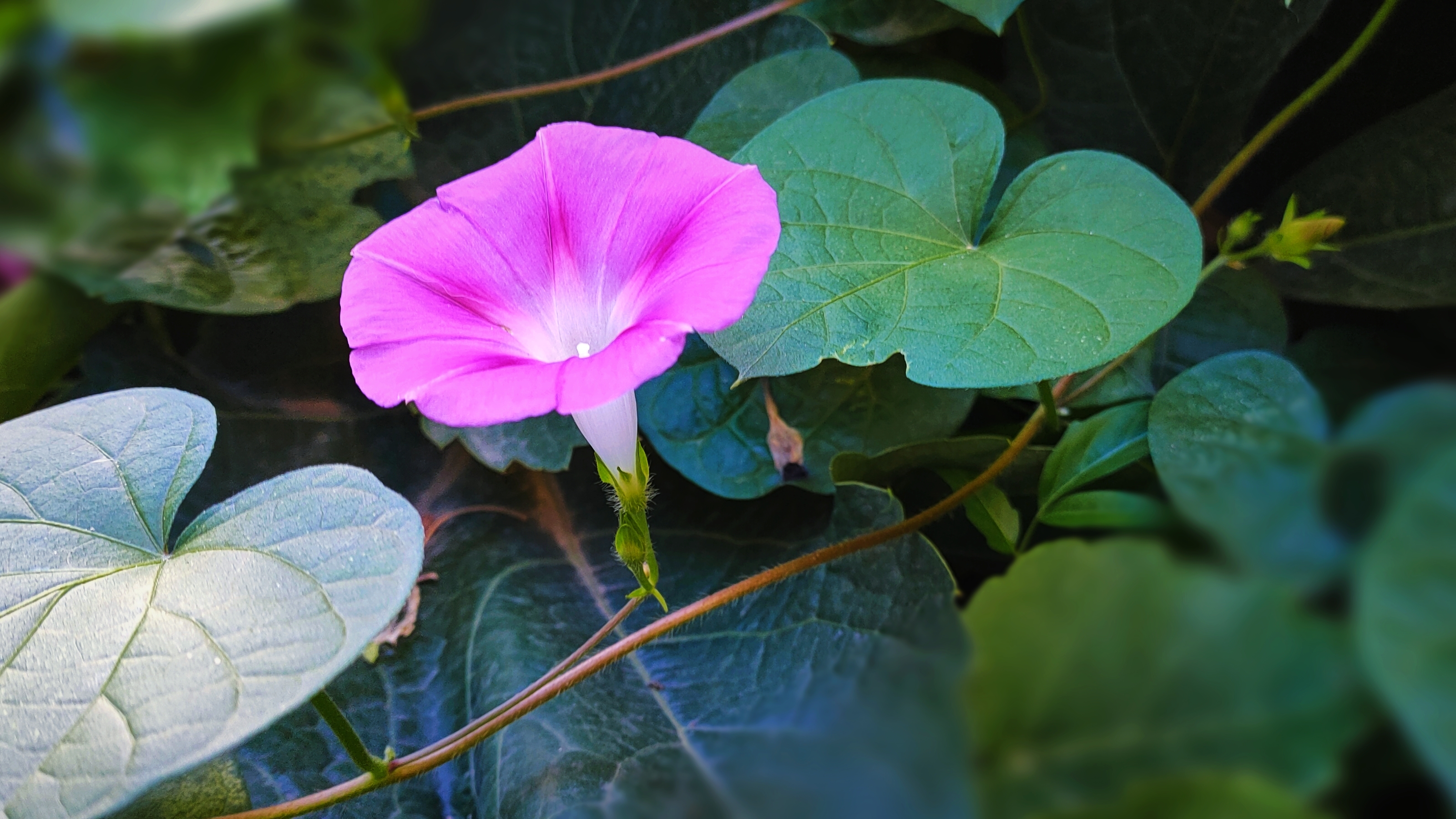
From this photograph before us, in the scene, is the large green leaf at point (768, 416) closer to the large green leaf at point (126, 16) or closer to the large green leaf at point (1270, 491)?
the large green leaf at point (1270, 491)

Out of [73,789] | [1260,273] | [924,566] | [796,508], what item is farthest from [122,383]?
[1260,273]

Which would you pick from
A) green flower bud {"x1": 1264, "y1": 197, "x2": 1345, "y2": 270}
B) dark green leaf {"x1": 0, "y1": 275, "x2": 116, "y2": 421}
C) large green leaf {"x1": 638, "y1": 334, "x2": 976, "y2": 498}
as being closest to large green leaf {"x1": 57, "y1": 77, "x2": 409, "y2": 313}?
dark green leaf {"x1": 0, "y1": 275, "x2": 116, "y2": 421}

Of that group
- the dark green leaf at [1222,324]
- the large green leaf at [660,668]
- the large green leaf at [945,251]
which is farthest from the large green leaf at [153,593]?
the dark green leaf at [1222,324]

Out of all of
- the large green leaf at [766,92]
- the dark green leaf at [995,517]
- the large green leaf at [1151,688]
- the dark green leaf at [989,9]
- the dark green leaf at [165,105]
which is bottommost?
the dark green leaf at [995,517]

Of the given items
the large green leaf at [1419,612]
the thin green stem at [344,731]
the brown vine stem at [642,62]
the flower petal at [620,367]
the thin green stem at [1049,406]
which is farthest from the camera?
the brown vine stem at [642,62]

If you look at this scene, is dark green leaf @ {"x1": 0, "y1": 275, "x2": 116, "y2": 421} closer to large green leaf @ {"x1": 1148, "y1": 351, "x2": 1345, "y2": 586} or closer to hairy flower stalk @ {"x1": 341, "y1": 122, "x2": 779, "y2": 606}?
hairy flower stalk @ {"x1": 341, "y1": 122, "x2": 779, "y2": 606}

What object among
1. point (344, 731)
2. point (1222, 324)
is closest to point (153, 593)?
point (344, 731)

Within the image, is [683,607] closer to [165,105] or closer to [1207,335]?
[1207,335]
